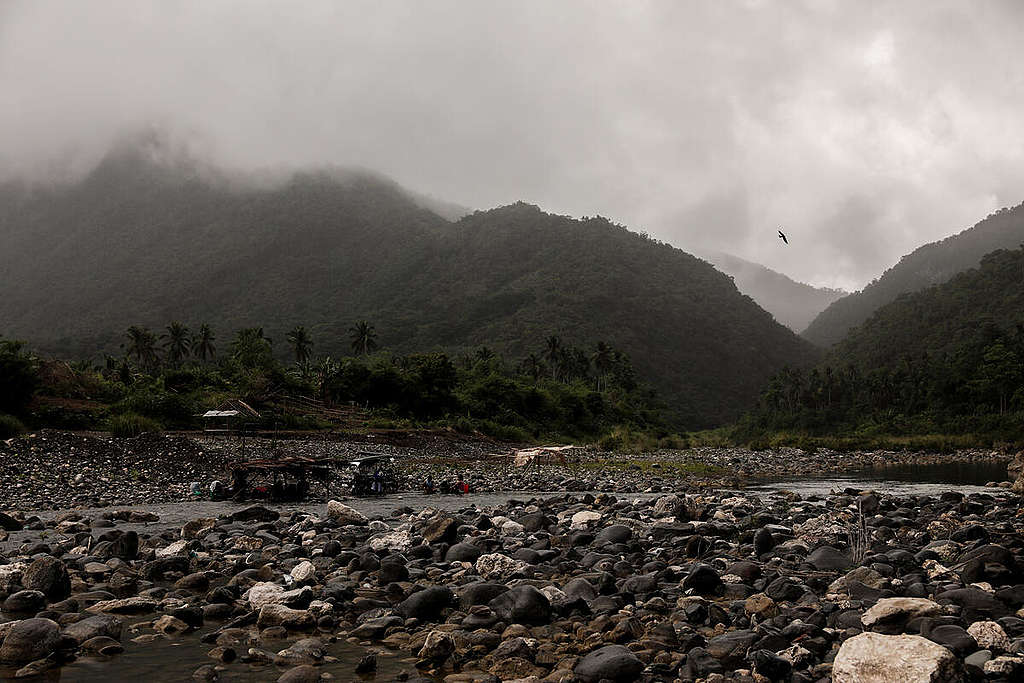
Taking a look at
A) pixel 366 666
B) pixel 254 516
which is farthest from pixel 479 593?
pixel 254 516

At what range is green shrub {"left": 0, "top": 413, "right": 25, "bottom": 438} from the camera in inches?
1112

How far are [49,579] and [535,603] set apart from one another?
6671 millimetres

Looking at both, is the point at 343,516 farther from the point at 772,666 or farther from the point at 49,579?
the point at 772,666

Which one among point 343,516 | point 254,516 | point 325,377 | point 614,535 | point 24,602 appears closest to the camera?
point 24,602

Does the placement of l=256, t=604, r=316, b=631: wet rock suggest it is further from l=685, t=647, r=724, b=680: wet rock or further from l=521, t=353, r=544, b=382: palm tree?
l=521, t=353, r=544, b=382: palm tree

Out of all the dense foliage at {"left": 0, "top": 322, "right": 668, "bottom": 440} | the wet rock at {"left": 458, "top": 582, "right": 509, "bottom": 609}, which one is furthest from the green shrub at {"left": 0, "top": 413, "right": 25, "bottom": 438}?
the wet rock at {"left": 458, "top": 582, "right": 509, "bottom": 609}

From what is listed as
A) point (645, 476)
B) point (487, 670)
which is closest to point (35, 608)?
point (487, 670)

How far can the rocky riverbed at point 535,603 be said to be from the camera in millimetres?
6801

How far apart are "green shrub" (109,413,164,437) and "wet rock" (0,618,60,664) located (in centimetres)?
2634

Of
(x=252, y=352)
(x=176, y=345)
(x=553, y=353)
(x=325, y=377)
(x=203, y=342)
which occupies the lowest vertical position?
(x=325, y=377)

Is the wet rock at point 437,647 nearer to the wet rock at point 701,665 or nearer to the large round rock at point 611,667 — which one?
the large round rock at point 611,667

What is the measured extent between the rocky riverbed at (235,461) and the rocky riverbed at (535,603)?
375 inches

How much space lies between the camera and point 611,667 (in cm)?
657

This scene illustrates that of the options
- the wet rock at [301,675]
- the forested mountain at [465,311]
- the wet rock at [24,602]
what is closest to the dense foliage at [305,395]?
the wet rock at [24,602]
